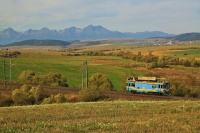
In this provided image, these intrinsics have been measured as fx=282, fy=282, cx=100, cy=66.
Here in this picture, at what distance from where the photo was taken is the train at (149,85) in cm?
5424

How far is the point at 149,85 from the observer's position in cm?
5562

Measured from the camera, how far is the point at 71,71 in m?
120

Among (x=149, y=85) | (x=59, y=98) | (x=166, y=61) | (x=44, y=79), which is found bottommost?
(x=44, y=79)

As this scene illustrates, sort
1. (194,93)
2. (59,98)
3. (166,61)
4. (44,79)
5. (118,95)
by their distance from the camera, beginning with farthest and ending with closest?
(166,61), (44,79), (194,93), (118,95), (59,98)

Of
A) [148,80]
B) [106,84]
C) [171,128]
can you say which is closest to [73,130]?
[171,128]

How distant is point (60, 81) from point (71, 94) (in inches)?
986

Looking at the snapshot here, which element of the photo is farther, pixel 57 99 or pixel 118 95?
pixel 118 95

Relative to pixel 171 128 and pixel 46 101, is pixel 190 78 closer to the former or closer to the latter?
pixel 46 101

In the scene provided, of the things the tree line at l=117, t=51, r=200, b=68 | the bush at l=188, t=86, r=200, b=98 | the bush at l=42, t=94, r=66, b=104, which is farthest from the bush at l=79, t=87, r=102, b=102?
the tree line at l=117, t=51, r=200, b=68

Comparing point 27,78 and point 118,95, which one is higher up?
point 27,78

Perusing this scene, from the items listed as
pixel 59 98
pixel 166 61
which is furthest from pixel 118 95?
pixel 166 61

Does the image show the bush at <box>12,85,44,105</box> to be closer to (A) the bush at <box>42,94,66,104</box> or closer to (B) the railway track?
(B) the railway track

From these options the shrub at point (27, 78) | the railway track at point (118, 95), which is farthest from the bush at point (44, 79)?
the railway track at point (118, 95)

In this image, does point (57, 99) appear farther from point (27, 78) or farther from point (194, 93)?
point (194, 93)
